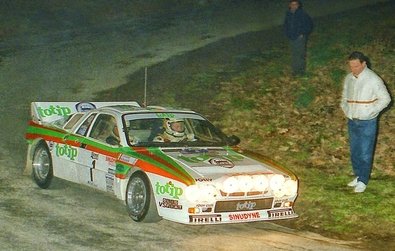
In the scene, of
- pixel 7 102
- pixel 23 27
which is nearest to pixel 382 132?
pixel 7 102

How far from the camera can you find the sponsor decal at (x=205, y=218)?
26.6 feet

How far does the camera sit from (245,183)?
8375 mm

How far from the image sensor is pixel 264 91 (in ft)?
52.7

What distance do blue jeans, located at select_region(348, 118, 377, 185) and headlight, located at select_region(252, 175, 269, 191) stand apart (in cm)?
201

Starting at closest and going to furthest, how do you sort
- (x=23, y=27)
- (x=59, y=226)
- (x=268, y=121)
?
(x=59, y=226) < (x=268, y=121) < (x=23, y=27)

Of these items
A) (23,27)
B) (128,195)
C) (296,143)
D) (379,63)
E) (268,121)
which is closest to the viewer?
(128,195)

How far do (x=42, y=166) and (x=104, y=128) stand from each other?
1.46 m

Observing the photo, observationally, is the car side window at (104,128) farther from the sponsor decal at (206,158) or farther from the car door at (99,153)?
the sponsor decal at (206,158)

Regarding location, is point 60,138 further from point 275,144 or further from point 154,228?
point 275,144

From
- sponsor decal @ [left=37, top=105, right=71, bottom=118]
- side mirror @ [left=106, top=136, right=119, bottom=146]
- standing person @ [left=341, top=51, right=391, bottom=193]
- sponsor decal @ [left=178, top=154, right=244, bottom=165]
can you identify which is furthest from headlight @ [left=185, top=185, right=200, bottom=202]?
sponsor decal @ [left=37, top=105, right=71, bottom=118]

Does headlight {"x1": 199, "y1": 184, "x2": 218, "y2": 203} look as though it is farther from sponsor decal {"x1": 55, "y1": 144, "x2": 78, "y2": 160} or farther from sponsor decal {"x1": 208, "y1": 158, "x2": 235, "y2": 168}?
sponsor decal {"x1": 55, "y1": 144, "x2": 78, "y2": 160}

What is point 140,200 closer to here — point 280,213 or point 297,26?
point 280,213

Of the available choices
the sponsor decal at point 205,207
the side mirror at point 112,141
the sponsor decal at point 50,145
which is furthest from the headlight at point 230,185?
the sponsor decal at point 50,145

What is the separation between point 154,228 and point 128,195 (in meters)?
0.64
